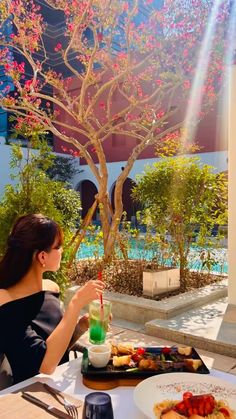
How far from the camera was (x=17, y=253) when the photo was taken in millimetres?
1565

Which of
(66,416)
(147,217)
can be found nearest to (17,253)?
(66,416)

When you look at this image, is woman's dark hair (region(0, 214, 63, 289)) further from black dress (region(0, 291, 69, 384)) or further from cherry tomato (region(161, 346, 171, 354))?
cherry tomato (region(161, 346, 171, 354))

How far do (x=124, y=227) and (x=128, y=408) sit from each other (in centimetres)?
425

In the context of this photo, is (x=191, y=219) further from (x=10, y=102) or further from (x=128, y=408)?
(x=128, y=408)

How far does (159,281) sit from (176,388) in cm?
308

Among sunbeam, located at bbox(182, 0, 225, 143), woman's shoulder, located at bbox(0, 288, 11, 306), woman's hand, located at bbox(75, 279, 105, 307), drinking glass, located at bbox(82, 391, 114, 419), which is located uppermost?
sunbeam, located at bbox(182, 0, 225, 143)

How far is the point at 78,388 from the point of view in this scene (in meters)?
1.21

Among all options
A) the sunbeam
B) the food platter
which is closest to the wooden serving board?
the food platter

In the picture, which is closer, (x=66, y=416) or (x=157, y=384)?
(x=66, y=416)

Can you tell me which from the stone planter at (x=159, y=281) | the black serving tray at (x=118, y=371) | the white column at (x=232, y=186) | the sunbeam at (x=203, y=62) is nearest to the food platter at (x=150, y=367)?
the black serving tray at (x=118, y=371)

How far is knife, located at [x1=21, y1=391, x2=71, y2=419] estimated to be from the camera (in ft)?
3.32

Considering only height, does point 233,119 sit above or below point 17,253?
above

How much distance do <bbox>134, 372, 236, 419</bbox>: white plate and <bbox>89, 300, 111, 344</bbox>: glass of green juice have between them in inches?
13.6

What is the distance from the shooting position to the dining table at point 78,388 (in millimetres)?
1066
